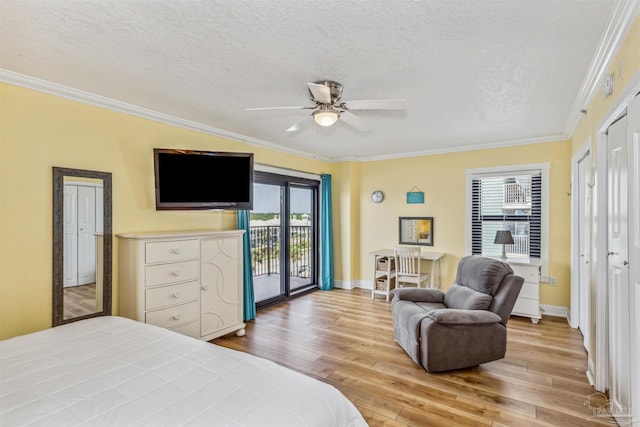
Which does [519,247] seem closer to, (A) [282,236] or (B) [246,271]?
(A) [282,236]

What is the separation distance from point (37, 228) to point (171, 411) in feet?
7.22

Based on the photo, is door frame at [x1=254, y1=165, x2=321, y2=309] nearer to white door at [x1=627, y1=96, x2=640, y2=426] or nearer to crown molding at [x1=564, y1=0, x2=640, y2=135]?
crown molding at [x1=564, y1=0, x2=640, y2=135]

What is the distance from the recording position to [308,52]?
2.10 metres

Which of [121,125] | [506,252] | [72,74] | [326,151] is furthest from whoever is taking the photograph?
[326,151]

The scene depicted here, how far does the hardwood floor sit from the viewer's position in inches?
88.0

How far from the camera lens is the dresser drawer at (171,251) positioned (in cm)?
291

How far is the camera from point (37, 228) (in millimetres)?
2525

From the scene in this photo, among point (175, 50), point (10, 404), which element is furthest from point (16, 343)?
point (175, 50)

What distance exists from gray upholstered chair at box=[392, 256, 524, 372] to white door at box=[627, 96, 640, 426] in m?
1.13

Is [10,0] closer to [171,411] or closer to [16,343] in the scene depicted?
[16,343]

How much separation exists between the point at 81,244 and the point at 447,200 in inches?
190

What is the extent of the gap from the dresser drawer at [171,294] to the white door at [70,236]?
2.05 feet

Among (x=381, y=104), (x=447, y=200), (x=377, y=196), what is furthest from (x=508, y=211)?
(x=381, y=104)

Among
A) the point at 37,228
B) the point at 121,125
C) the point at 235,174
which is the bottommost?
the point at 37,228
